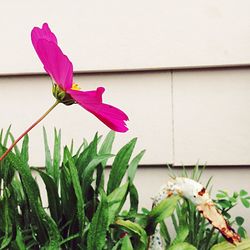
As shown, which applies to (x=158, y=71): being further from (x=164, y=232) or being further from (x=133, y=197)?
(x=133, y=197)

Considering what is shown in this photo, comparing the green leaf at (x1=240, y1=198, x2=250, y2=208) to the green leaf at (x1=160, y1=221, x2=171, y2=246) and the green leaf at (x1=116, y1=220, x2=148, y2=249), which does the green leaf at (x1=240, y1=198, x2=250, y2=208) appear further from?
the green leaf at (x1=116, y1=220, x2=148, y2=249)

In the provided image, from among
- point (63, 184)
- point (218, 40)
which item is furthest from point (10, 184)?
point (218, 40)

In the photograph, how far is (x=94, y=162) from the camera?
144 cm

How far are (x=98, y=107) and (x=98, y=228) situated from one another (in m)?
0.39

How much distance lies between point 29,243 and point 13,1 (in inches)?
43.6

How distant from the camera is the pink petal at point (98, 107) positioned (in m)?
0.93

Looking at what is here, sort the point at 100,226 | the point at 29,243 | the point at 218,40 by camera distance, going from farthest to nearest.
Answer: the point at 218,40
the point at 29,243
the point at 100,226

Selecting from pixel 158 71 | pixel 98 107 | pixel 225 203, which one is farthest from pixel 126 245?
pixel 158 71

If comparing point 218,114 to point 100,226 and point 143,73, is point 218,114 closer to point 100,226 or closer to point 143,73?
point 143,73

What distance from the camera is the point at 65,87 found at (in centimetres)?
96

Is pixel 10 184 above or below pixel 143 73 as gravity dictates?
below

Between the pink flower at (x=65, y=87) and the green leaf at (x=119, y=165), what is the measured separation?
55 centimetres

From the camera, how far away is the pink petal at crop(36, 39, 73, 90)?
0.93 m

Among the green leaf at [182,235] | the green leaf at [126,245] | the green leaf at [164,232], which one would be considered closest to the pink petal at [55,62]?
the green leaf at [126,245]
